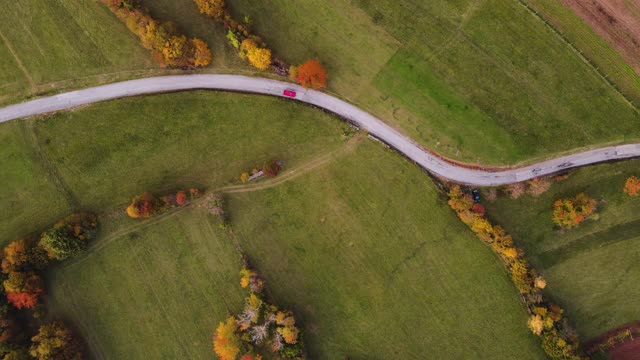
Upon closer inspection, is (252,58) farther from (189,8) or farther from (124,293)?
(124,293)

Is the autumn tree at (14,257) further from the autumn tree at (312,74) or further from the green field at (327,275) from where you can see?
the autumn tree at (312,74)

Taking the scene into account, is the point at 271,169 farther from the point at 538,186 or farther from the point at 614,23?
the point at 614,23

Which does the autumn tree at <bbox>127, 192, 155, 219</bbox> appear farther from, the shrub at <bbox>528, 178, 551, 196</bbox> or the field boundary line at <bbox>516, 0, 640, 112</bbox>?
the field boundary line at <bbox>516, 0, 640, 112</bbox>

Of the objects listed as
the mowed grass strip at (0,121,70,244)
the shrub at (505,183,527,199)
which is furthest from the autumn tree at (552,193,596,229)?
the mowed grass strip at (0,121,70,244)

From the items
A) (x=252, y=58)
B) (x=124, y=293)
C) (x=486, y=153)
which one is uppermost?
(x=486, y=153)

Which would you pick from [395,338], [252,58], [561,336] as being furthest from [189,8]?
[561,336]

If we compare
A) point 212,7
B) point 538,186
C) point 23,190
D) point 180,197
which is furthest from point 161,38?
point 538,186
